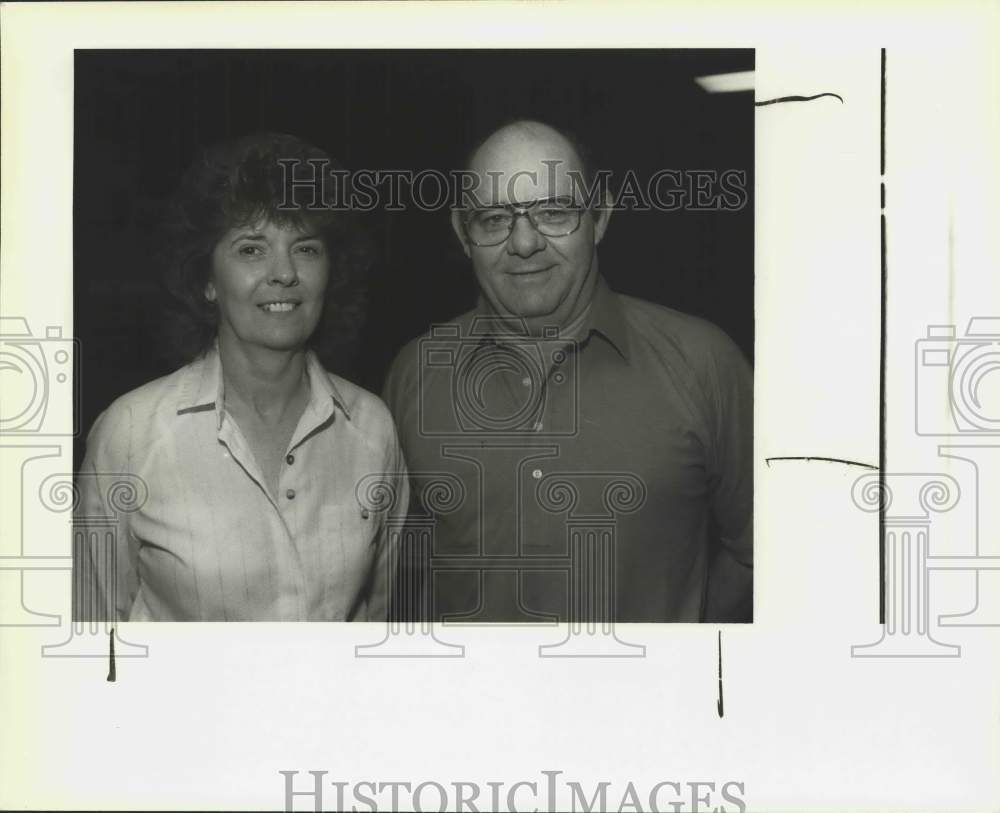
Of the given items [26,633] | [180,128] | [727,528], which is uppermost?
[180,128]

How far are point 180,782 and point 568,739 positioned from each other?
1.05 meters

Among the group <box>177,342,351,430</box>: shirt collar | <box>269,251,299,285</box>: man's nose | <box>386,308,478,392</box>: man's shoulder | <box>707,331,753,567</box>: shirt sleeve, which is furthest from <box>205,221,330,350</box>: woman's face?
<box>707,331,753,567</box>: shirt sleeve

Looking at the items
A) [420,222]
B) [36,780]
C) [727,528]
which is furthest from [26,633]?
[727,528]

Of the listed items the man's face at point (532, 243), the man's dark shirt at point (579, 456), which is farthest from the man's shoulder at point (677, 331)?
the man's face at point (532, 243)

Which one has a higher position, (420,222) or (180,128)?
(180,128)

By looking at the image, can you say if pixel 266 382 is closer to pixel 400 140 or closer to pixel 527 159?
pixel 400 140

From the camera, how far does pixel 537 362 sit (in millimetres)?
3615

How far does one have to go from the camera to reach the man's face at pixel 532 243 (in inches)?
141

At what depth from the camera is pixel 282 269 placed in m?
3.59

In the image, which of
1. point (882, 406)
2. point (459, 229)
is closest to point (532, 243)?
point (459, 229)

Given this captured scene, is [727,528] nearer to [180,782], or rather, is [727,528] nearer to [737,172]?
[737,172]

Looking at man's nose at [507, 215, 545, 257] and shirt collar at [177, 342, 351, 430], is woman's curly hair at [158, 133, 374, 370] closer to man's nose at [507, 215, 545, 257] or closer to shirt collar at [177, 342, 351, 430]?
shirt collar at [177, 342, 351, 430]

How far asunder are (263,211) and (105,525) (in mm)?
945

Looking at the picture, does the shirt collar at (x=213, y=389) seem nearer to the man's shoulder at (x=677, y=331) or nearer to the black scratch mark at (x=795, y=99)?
the man's shoulder at (x=677, y=331)
